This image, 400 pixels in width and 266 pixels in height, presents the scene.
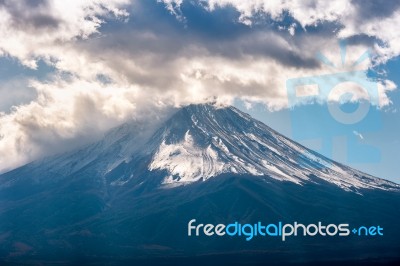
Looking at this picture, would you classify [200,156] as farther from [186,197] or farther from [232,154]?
[186,197]

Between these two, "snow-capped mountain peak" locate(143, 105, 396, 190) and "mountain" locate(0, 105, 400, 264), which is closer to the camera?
"mountain" locate(0, 105, 400, 264)

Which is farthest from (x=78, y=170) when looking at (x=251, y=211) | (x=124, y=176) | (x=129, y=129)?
(x=251, y=211)

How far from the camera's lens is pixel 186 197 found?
102250 mm

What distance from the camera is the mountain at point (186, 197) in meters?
76.1

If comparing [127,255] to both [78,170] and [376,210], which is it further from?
[78,170]

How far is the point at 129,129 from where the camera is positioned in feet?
467

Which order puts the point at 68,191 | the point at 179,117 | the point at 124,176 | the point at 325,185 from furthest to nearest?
1. the point at 179,117
2. the point at 124,176
3. the point at 68,191
4. the point at 325,185

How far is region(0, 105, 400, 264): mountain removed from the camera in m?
76.1

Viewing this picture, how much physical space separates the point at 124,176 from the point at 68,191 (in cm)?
1317

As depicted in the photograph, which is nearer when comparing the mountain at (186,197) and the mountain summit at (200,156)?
the mountain at (186,197)

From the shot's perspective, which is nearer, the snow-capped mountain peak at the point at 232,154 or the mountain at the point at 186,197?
the mountain at the point at 186,197

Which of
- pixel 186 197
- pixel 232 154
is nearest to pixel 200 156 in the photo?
pixel 232 154

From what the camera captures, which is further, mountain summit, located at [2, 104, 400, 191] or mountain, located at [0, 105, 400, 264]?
mountain summit, located at [2, 104, 400, 191]

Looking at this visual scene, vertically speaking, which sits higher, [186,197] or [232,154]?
[232,154]
